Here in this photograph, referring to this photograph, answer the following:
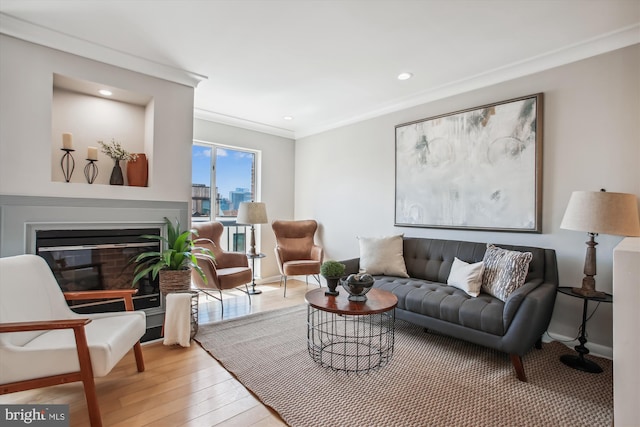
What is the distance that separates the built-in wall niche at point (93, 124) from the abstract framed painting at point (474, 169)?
291 centimetres

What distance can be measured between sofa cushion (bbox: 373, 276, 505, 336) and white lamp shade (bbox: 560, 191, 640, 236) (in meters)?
0.82

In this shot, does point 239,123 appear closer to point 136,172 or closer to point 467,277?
point 136,172

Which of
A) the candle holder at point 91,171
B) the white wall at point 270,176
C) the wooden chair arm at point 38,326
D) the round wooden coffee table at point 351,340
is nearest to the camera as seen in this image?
the wooden chair arm at point 38,326

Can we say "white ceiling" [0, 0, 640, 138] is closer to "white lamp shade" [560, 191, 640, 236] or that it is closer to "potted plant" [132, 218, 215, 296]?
"white lamp shade" [560, 191, 640, 236]

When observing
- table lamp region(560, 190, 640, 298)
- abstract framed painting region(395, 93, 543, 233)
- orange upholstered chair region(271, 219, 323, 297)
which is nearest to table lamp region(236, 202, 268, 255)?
orange upholstered chair region(271, 219, 323, 297)

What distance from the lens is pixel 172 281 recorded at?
9.16ft

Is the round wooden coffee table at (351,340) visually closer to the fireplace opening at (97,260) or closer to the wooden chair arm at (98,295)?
the wooden chair arm at (98,295)

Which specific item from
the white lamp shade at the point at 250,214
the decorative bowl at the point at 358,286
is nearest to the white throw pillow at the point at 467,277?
the decorative bowl at the point at 358,286

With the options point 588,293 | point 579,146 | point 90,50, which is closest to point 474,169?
point 579,146

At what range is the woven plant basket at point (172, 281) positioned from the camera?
9.14 ft

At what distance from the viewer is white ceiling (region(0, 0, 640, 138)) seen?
6.82 feet

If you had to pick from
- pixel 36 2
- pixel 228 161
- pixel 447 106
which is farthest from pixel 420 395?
pixel 228 161

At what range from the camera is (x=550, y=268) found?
2.56 metres

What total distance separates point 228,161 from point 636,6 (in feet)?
14.8
